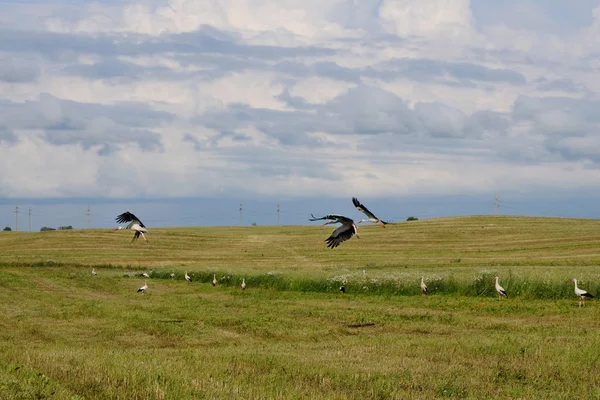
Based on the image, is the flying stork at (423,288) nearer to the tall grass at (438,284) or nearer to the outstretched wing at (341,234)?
the tall grass at (438,284)

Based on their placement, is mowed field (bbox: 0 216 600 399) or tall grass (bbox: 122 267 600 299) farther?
tall grass (bbox: 122 267 600 299)

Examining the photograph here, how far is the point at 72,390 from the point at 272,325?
12789 mm

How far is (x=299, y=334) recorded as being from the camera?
23125 mm

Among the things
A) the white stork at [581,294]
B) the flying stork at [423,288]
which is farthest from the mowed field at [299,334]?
the white stork at [581,294]

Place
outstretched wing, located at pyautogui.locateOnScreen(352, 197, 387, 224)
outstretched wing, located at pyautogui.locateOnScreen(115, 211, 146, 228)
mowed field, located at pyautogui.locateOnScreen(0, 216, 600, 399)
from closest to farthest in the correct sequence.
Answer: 1. mowed field, located at pyautogui.locateOnScreen(0, 216, 600, 399)
2. outstretched wing, located at pyautogui.locateOnScreen(352, 197, 387, 224)
3. outstretched wing, located at pyautogui.locateOnScreen(115, 211, 146, 228)

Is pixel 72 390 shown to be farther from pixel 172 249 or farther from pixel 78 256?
pixel 172 249

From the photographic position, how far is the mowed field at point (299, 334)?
13.7 metres

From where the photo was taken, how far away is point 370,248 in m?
79.5

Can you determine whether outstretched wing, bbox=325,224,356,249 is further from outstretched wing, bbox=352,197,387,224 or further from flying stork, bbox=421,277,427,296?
flying stork, bbox=421,277,427,296

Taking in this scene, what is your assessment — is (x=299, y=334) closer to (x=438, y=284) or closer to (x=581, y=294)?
(x=581, y=294)

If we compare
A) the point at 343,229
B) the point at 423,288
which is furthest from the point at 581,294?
the point at 343,229

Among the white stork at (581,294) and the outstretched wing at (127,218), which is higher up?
the outstretched wing at (127,218)

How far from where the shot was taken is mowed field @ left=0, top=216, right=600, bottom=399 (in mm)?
13672

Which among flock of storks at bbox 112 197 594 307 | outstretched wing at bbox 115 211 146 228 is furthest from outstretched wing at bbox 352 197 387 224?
outstretched wing at bbox 115 211 146 228
